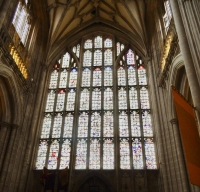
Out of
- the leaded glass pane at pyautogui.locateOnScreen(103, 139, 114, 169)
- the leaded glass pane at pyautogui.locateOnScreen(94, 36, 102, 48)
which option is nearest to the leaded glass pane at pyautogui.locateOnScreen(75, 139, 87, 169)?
the leaded glass pane at pyautogui.locateOnScreen(103, 139, 114, 169)

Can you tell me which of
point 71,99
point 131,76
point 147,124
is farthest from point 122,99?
point 71,99

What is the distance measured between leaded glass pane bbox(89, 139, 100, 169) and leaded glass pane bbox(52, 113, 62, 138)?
220 centimetres

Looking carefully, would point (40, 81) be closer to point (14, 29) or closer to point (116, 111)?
point (14, 29)

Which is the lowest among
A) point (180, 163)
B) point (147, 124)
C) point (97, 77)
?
point (180, 163)

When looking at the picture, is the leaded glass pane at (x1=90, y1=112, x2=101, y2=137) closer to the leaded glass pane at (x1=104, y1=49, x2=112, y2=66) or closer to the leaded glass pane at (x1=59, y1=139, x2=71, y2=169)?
the leaded glass pane at (x1=59, y1=139, x2=71, y2=169)

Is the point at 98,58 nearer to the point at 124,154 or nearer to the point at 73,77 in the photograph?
the point at 73,77

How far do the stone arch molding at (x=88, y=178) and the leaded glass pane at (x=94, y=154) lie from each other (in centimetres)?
46

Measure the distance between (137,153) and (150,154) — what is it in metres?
0.73

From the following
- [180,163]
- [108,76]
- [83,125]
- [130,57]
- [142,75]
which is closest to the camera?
[180,163]

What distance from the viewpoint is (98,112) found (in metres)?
16.1

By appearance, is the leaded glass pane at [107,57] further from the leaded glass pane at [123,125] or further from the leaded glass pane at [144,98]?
the leaded glass pane at [123,125]

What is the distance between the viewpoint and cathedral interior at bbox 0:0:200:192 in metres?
12.1

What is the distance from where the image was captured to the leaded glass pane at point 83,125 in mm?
15362

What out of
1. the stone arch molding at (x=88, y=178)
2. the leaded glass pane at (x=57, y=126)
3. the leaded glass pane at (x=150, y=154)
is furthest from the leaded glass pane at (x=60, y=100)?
the leaded glass pane at (x=150, y=154)
